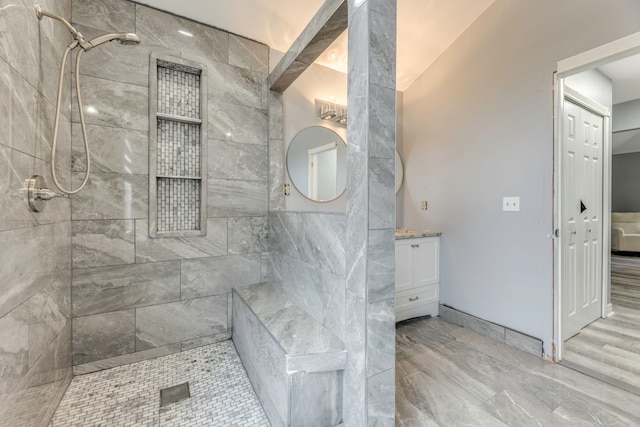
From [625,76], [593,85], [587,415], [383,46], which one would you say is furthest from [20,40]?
[625,76]

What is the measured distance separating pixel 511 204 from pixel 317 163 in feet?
5.73

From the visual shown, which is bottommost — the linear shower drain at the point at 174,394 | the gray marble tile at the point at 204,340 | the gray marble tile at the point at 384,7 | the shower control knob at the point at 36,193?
the linear shower drain at the point at 174,394

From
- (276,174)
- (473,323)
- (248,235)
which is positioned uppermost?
(276,174)

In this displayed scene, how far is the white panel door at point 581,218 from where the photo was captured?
229 cm

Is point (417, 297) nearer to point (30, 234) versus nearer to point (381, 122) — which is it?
point (381, 122)

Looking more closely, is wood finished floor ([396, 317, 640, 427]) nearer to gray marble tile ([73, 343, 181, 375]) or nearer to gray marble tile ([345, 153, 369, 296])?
gray marble tile ([345, 153, 369, 296])

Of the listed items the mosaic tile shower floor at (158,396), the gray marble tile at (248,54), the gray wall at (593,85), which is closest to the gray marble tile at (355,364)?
the mosaic tile shower floor at (158,396)

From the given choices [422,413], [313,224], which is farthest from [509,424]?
[313,224]

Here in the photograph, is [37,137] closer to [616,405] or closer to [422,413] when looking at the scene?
[422,413]

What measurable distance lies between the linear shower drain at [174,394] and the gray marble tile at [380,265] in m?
1.36

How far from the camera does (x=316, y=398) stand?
1332 millimetres

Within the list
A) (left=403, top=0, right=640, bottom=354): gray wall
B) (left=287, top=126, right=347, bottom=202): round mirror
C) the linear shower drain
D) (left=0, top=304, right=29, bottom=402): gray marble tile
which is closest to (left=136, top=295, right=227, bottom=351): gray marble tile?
the linear shower drain

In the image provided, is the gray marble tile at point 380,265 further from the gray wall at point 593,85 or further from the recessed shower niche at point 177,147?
the gray wall at point 593,85

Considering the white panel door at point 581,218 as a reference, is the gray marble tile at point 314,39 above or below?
above
